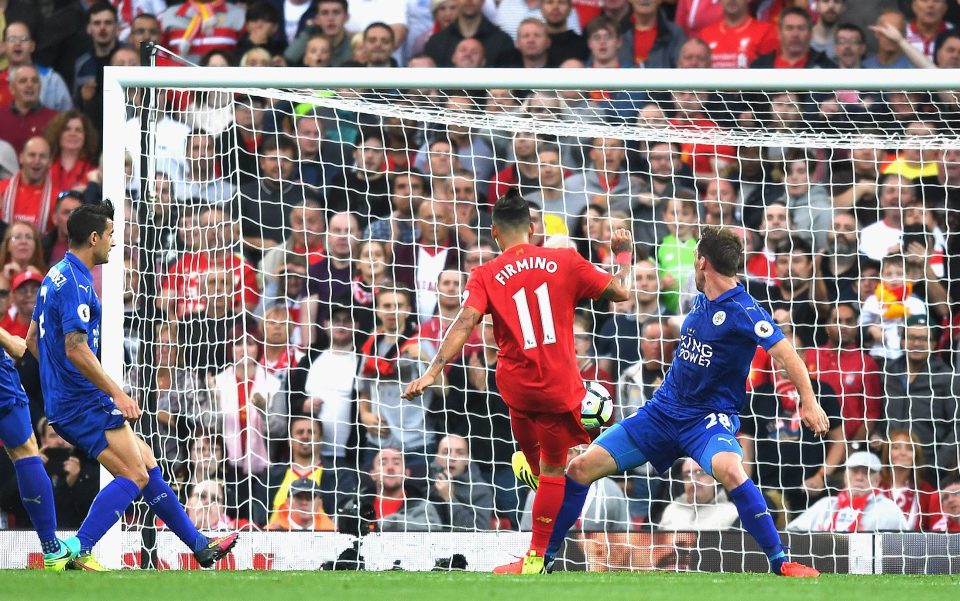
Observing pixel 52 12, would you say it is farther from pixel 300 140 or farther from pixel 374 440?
pixel 374 440

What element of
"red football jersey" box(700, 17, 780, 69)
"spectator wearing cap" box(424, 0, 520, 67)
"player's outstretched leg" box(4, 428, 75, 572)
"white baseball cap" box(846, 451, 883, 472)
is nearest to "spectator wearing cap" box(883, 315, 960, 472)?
"white baseball cap" box(846, 451, 883, 472)

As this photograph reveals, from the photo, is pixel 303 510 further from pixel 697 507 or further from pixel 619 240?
pixel 619 240

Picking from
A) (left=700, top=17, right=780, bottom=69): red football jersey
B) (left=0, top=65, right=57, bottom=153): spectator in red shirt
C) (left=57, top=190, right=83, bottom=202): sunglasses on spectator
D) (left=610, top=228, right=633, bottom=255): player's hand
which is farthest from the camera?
(left=0, top=65, right=57, bottom=153): spectator in red shirt

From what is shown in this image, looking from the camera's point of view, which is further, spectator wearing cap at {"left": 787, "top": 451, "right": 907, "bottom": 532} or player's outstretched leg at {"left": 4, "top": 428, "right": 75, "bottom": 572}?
spectator wearing cap at {"left": 787, "top": 451, "right": 907, "bottom": 532}

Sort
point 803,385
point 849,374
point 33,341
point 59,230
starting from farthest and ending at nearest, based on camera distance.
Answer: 1. point 59,230
2. point 849,374
3. point 33,341
4. point 803,385

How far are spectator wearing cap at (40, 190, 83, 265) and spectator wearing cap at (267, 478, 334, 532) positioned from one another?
10.7 feet

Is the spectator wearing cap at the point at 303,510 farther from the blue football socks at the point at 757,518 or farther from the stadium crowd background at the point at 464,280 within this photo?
the blue football socks at the point at 757,518

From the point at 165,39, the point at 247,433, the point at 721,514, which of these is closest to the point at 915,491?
the point at 721,514

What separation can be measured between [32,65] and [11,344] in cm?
583

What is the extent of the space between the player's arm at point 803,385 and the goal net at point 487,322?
2.31 metres

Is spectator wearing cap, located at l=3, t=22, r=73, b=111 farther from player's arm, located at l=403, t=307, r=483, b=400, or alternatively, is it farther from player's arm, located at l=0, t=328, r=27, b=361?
player's arm, located at l=403, t=307, r=483, b=400

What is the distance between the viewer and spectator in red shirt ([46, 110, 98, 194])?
11.3m

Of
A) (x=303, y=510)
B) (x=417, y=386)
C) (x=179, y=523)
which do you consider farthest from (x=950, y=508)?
(x=179, y=523)

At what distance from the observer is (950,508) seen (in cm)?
915
